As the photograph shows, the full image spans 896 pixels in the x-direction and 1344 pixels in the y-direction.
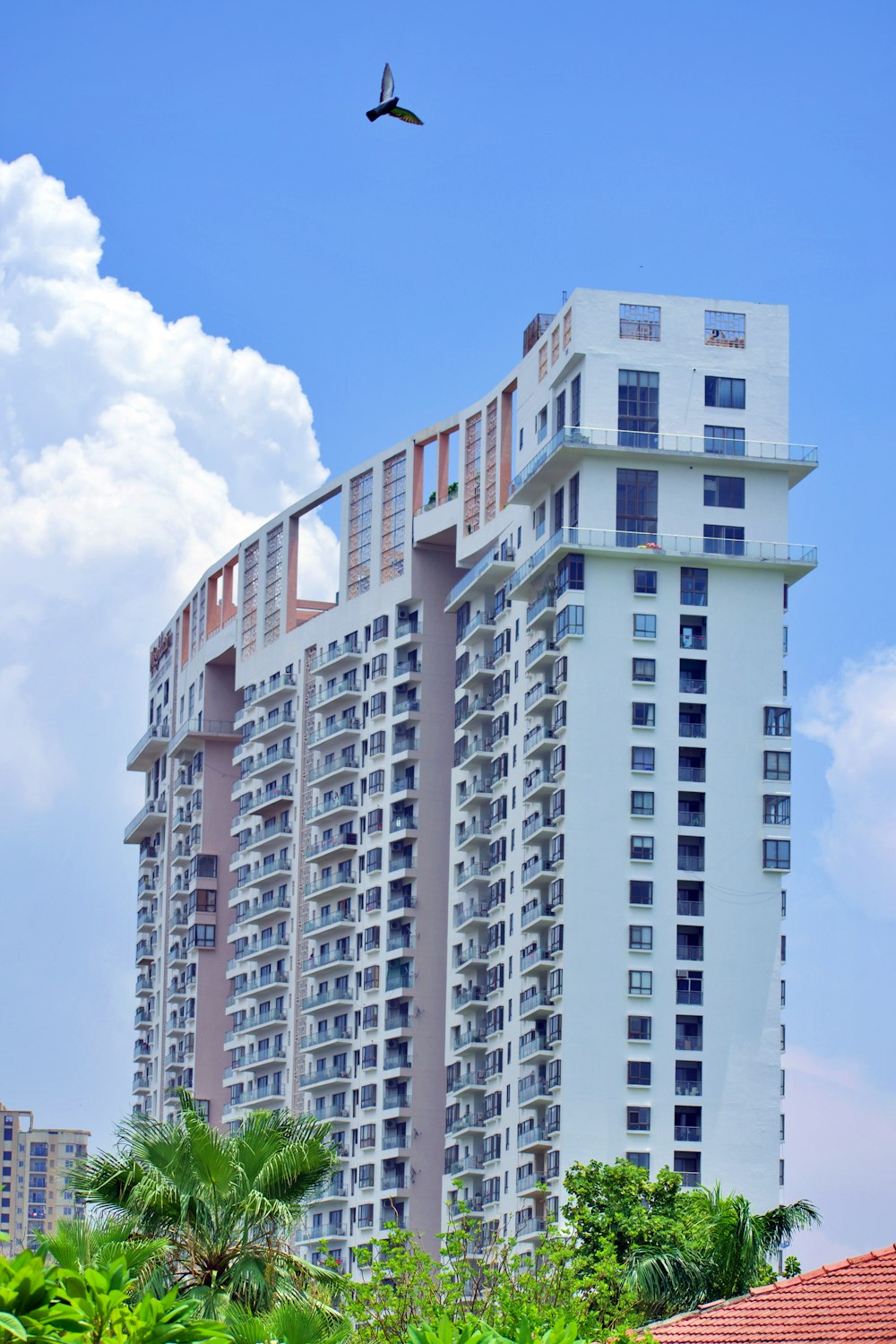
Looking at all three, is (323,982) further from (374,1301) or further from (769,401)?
(374,1301)

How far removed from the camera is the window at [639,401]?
103688 mm

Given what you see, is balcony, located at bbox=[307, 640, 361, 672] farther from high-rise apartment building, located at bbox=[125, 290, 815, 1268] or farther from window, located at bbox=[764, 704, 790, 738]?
window, located at bbox=[764, 704, 790, 738]

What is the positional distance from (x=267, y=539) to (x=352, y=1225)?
144 feet

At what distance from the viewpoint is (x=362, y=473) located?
433 ft

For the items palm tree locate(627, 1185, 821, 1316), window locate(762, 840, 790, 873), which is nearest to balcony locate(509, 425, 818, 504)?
window locate(762, 840, 790, 873)

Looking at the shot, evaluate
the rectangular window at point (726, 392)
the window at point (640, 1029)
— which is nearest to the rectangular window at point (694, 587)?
the rectangular window at point (726, 392)

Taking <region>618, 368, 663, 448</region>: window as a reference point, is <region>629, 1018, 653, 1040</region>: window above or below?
below

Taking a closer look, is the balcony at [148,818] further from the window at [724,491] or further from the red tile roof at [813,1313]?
the red tile roof at [813,1313]

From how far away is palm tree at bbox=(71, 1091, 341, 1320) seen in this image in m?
37.2

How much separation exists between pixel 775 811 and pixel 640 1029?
1123 cm

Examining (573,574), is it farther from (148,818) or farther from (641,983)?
(148,818)

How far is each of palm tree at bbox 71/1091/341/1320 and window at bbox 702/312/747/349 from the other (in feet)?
234

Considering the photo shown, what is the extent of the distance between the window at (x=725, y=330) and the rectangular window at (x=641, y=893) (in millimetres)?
24490

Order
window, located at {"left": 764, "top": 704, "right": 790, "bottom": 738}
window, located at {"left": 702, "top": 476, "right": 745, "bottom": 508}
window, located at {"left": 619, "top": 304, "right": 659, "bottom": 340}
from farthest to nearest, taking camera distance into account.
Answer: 1. window, located at {"left": 619, "top": 304, "right": 659, "bottom": 340}
2. window, located at {"left": 702, "top": 476, "right": 745, "bottom": 508}
3. window, located at {"left": 764, "top": 704, "right": 790, "bottom": 738}
